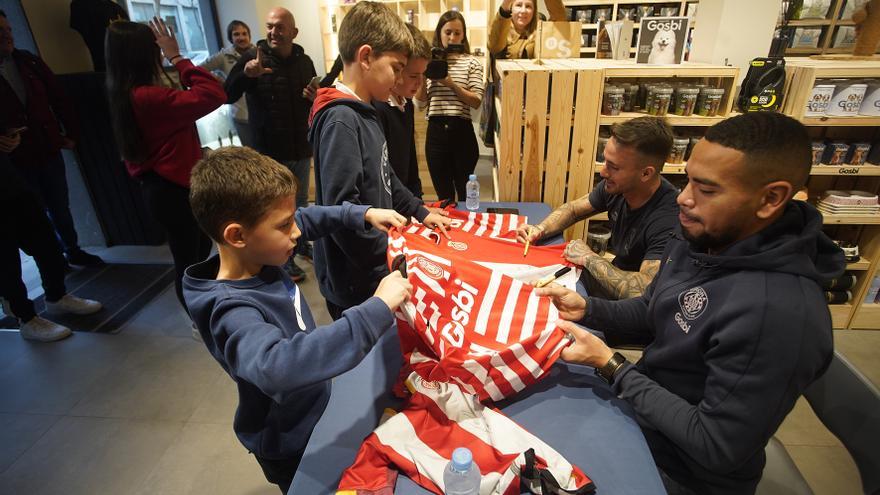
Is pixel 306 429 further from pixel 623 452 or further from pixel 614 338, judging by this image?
pixel 614 338

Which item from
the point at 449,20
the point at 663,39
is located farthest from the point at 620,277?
the point at 449,20

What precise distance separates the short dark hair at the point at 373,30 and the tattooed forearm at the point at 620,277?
47.8 inches

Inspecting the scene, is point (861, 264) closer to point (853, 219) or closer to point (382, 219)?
point (853, 219)

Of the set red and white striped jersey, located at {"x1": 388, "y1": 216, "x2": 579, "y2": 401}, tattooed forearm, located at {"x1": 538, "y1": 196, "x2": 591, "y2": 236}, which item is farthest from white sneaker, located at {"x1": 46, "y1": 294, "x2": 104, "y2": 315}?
tattooed forearm, located at {"x1": 538, "y1": 196, "x2": 591, "y2": 236}

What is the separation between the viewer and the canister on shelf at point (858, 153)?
2744mm

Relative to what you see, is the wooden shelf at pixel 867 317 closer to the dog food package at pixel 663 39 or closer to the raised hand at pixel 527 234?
the dog food package at pixel 663 39

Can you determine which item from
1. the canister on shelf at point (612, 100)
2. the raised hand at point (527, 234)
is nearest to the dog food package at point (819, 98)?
the canister on shelf at point (612, 100)

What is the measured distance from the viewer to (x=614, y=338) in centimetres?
188

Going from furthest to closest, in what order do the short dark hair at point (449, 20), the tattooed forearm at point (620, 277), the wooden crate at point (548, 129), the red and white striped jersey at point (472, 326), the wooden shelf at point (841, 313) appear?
the short dark hair at point (449, 20)
the wooden shelf at point (841, 313)
the wooden crate at point (548, 129)
the tattooed forearm at point (620, 277)
the red and white striped jersey at point (472, 326)

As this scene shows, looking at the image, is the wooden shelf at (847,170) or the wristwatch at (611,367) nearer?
the wristwatch at (611,367)

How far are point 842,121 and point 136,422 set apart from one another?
14.4ft

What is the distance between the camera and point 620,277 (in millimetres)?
1936

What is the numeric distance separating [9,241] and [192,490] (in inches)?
84.5

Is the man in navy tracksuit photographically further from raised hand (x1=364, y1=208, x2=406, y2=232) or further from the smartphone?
the smartphone
